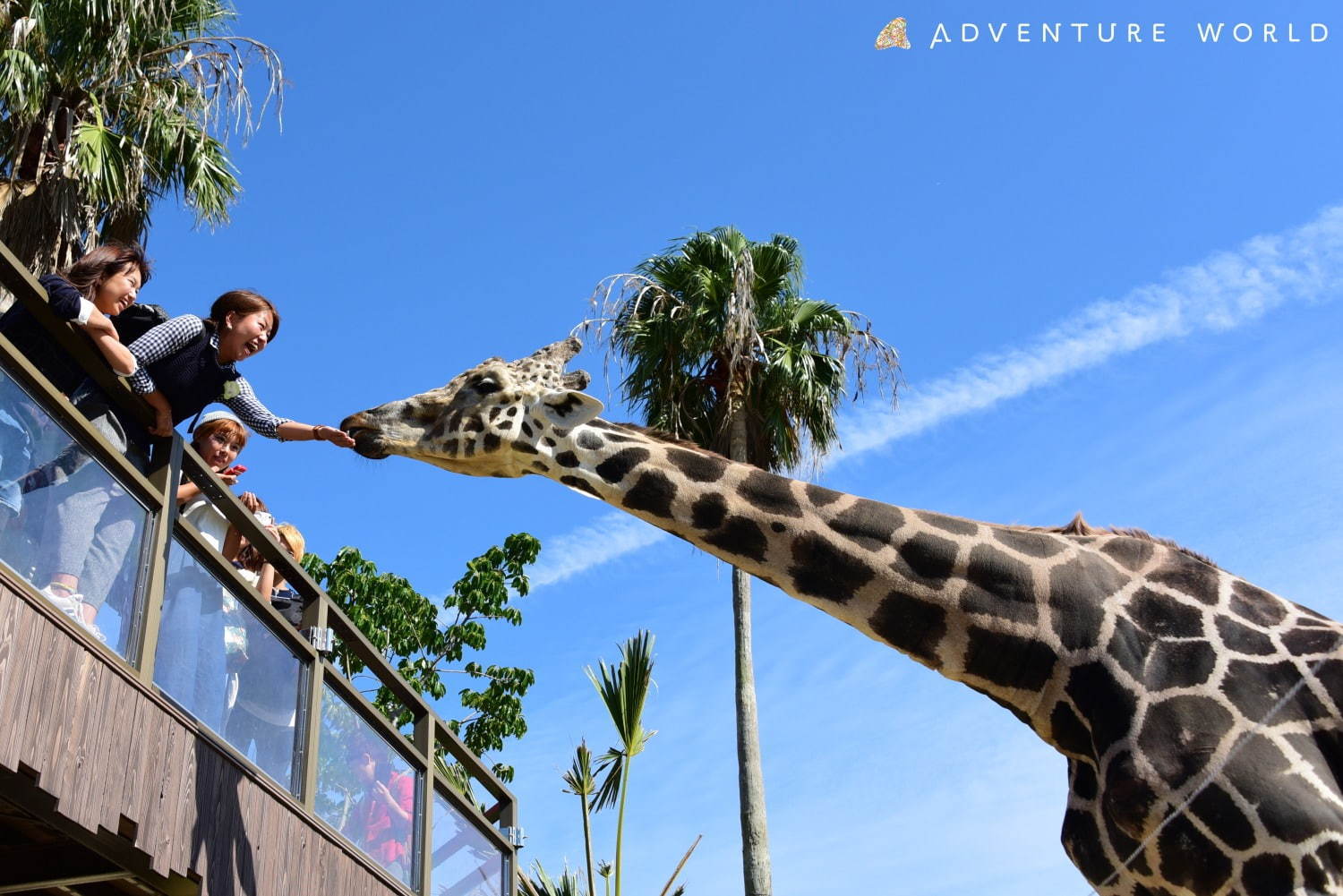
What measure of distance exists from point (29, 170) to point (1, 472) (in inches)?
401

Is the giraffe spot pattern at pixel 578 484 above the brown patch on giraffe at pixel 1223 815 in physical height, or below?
above

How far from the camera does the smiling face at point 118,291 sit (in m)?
6.03

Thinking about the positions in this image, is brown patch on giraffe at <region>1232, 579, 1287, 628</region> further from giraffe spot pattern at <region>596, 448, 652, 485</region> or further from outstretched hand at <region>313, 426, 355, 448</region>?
outstretched hand at <region>313, 426, 355, 448</region>

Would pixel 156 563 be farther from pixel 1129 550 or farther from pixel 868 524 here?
pixel 1129 550

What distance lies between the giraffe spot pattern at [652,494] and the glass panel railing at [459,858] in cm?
293

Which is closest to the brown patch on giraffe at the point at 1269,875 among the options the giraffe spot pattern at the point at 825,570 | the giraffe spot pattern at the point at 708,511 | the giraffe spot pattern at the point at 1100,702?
the giraffe spot pattern at the point at 1100,702

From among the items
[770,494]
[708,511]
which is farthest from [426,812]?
[770,494]

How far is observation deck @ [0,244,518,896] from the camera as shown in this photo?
16.8ft

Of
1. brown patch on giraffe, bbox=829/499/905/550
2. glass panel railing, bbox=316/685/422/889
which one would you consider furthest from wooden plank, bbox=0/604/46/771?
brown patch on giraffe, bbox=829/499/905/550

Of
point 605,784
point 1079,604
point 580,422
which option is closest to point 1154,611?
point 1079,604

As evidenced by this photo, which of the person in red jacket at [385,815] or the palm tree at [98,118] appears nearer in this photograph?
the person in red jacket at [385,815]

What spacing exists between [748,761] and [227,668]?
A: 1148 centimetres

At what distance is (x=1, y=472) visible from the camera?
5.07 metres

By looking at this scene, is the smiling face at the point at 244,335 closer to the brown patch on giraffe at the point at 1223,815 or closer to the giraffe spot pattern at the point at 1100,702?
the giraffe spot pattern at the point at 1100,702
